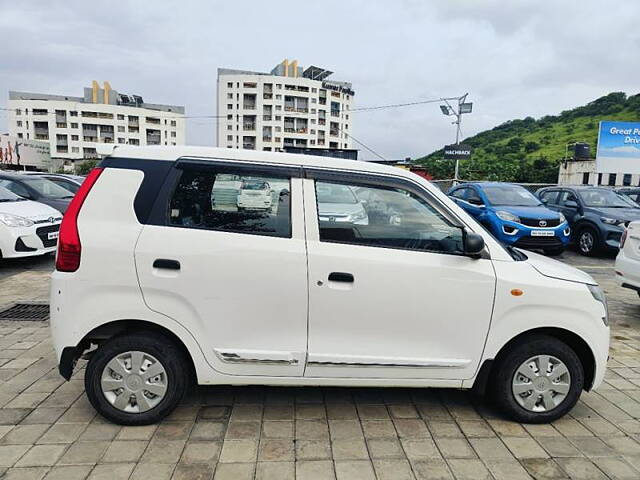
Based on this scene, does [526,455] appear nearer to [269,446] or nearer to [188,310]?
[269,446]

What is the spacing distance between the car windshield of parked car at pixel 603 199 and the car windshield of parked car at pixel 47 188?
12.3m

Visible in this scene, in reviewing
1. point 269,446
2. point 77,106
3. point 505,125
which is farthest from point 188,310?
point 77,106

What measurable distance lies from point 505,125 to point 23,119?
8211 centimetres

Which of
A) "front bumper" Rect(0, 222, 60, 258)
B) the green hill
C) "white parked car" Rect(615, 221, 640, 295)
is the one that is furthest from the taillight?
the green hill

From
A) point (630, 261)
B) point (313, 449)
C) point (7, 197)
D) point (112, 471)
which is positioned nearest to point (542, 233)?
point (630, 261)

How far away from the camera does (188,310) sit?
2807mm

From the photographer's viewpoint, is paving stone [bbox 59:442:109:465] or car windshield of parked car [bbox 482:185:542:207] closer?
paving stone [bbox 59:442:109:465]

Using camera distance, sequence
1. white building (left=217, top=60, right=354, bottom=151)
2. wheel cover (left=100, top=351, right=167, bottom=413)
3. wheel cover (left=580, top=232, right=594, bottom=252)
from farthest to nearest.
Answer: white building (left=217, top=60, right=354, bottom=151) < wheel cover (left=580, top=232, right=594, bottom=252) < wheel cover (left=100, top=351, right=167, bottom=413)

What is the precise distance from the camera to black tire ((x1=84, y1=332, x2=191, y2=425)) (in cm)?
283

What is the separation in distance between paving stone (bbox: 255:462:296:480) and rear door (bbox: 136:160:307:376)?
542mm

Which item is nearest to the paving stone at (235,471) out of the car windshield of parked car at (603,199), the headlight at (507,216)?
the headlight at (507,216)

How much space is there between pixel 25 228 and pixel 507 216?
9.16m

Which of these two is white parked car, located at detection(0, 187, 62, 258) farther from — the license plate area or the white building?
the white building

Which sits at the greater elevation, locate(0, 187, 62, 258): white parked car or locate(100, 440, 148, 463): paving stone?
locate(0, 187, 62, 258): white parked car
